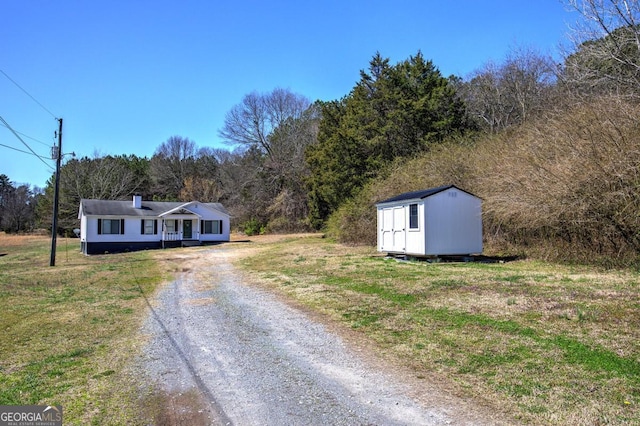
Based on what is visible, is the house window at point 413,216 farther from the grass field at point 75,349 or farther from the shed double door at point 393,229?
the grass field at point 75,349

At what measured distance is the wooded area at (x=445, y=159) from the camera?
12.5 metres

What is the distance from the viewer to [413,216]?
1559 cm

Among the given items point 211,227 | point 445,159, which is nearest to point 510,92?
point 445,159

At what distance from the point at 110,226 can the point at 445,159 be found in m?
23.3

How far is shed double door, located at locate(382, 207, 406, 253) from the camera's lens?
16.3 metres

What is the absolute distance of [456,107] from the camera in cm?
2648

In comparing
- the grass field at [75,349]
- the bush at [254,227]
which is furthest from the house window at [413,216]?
the bush at [254,227]

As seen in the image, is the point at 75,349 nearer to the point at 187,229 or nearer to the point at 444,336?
the point at 444,336

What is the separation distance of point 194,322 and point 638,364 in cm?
626

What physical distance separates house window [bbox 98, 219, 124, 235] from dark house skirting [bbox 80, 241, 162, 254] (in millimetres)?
848

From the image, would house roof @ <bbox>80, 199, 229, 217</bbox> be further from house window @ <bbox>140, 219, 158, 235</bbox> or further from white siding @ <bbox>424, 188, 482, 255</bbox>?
white siding @ <bbox>424, 188, 482, 255</bbox>

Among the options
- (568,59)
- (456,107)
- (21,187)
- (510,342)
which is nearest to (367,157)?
(456,107)

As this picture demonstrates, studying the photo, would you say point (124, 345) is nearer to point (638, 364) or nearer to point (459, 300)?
point (459, 300)
